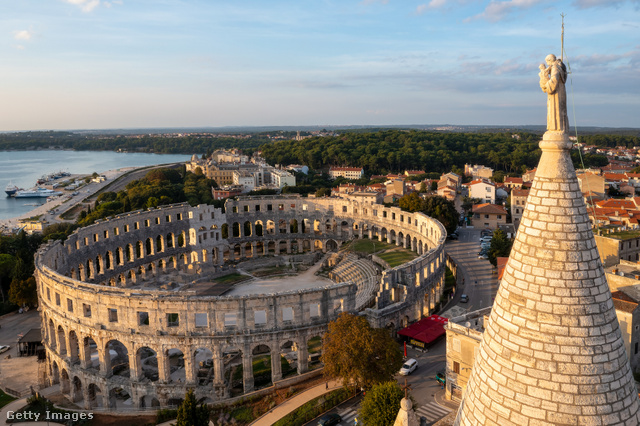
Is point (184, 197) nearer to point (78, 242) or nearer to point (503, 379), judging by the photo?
point (78, 242)

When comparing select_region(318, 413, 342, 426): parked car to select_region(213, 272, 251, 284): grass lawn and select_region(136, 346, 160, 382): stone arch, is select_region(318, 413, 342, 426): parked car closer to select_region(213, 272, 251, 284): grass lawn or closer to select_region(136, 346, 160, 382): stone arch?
select_region(136, 346, 160, 382): stone arch

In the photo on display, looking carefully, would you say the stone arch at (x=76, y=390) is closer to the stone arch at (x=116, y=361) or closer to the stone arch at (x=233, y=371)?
the stone arch at (x=116, y=361)

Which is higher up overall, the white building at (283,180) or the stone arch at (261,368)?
the white building at (283,180)

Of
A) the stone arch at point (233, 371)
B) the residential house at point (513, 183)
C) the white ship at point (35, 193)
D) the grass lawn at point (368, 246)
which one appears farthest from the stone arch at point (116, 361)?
the white ship at point (35, 193)

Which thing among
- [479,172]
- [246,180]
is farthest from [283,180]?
[479,172]

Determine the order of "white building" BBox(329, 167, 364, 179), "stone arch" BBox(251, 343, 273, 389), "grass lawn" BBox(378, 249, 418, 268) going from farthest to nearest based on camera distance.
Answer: "white building" BBox(329, 167, 364, 179)
"grass lawn" BBox(378, 249, 418, 268)
"stone arch" BBox(251, 343, 273, 389)

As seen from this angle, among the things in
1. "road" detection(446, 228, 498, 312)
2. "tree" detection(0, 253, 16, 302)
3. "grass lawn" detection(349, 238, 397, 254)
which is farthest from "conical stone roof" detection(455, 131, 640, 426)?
"tree" detection(0, 253, 16, 302)
